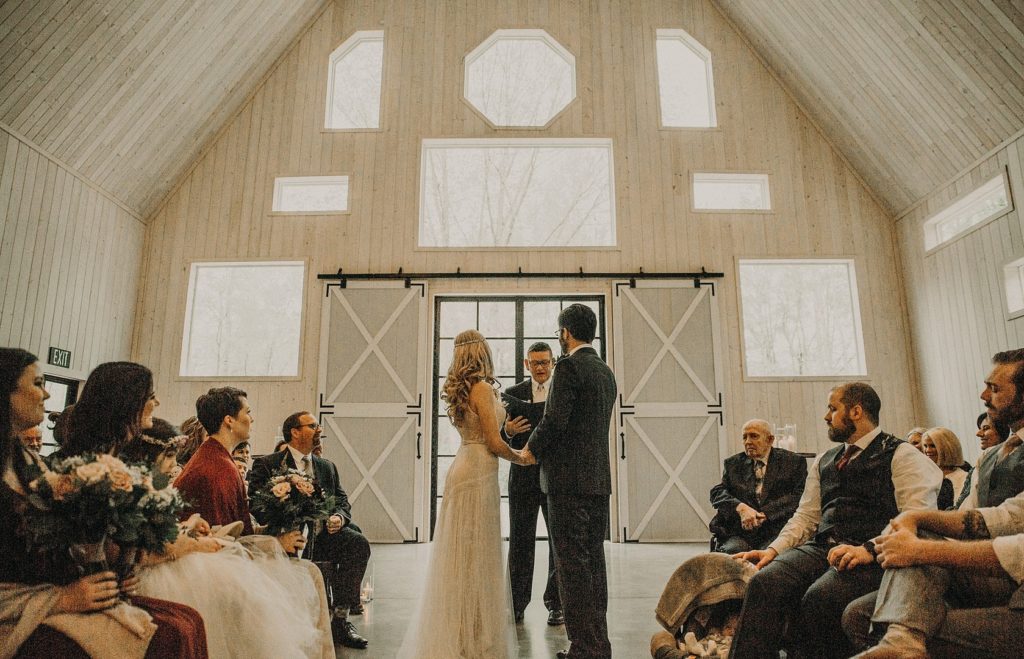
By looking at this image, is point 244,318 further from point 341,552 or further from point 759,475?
point 759,475

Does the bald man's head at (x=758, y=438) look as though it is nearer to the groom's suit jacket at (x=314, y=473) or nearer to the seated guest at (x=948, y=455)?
the seated guest at (x=948, y=455)

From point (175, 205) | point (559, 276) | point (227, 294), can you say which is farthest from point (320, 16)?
point (559, 276)

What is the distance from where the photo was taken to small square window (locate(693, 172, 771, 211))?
8.01 m

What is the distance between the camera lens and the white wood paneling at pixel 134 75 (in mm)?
5672

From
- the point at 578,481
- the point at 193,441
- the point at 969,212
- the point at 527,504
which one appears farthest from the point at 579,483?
the point at 969,212

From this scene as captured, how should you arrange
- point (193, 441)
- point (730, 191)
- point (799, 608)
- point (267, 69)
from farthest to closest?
point (267, 69)
point (730, 191)
point (193, 441)
point (799, 608)

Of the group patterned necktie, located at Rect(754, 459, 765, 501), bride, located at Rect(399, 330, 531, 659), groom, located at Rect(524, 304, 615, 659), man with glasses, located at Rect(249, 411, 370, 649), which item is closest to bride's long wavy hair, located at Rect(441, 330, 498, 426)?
bride, located at Rect(399, 330, 531, 659)

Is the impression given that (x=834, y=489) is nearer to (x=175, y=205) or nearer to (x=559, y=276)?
(x=559, y=276)

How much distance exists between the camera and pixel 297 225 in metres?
7.89

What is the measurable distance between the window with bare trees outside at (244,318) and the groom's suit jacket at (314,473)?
13.5ft

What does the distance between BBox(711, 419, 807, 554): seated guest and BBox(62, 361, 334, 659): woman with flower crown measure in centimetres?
242

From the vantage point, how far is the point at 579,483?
9.34 ft

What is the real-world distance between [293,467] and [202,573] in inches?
55.8

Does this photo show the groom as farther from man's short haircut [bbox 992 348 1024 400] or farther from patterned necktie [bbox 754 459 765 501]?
man's short haircut [bbox 992 348 1024 400]
